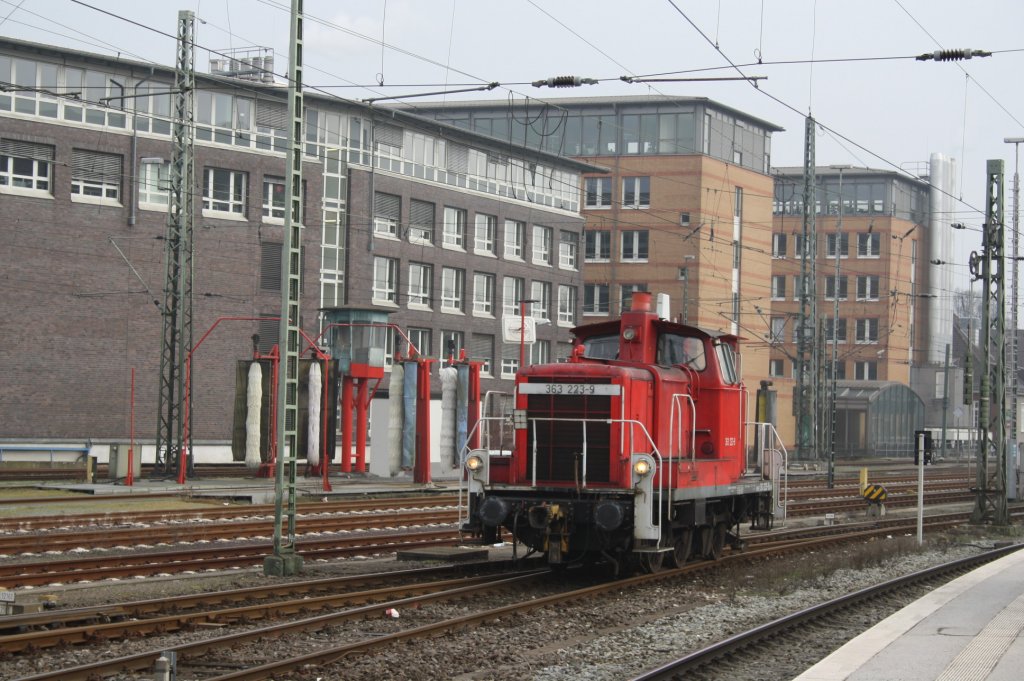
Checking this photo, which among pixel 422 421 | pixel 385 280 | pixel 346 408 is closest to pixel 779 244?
pixel 385 280

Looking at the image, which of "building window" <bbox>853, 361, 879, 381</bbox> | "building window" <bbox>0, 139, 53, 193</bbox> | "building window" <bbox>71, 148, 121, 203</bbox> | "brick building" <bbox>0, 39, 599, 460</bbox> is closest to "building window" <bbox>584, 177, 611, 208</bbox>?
"brick building" <bbox>0, 39, 599, 460</bbox>

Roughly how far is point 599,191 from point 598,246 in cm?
367

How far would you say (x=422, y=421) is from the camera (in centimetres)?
3694

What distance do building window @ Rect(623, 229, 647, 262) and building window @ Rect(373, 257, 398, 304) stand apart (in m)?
26.7

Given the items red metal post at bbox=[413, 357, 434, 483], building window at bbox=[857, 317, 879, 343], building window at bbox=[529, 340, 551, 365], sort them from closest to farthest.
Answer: red metal post at bbox=[413, 357, 434, 483] < building window at bbox=[529, 340, 551, 365] < building window at bbox=[857, 317, 879, 343]

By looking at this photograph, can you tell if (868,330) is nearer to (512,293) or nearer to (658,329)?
(512,293)

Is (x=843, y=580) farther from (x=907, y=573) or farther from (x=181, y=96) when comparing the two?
(x=181, y=96)

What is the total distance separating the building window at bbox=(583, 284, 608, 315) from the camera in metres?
82.7

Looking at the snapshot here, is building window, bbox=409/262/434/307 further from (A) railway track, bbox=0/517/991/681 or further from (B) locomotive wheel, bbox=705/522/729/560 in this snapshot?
(A) railway track, bbox=0/517/991/681

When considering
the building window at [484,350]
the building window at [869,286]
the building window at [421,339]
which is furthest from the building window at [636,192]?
the building window at [869,286]

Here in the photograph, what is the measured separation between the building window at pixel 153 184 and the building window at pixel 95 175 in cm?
92

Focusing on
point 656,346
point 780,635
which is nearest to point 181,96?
point 656,346

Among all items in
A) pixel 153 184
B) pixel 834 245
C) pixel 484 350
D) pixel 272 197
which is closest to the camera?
pixel 153 184

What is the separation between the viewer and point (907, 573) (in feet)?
62.7
